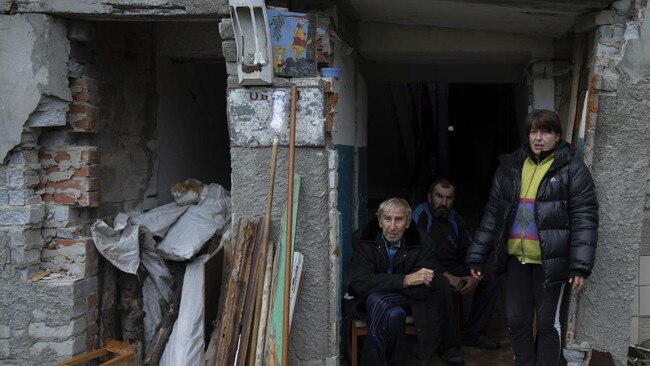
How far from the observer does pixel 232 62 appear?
3684 millimetres

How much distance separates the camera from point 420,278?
3756mm

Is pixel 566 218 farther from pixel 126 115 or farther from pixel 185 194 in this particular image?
pixel 126 115

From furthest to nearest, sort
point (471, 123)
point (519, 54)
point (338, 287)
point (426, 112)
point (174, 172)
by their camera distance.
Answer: point (471, 123) → point (426, 112) → point (174, 172) → point (519, 54) → point (338, 287)

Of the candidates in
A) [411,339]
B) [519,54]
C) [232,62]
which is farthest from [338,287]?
[519,54]

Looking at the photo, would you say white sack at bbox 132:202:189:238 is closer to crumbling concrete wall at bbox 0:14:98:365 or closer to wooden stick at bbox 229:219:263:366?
crumbling concrete wall at bbox 0:14:98:365

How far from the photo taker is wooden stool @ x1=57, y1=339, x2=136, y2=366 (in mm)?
3875

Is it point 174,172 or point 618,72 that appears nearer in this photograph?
point 618,72

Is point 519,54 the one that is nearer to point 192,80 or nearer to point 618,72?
point 618,72

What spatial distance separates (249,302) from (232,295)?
0.10 metres

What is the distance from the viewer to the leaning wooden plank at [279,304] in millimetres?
3479

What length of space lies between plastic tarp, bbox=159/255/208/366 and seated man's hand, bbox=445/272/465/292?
5.45 feet

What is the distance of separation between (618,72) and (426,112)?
15.6ft

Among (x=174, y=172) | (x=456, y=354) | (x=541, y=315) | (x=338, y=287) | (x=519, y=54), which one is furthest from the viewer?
(x=174, y=172)

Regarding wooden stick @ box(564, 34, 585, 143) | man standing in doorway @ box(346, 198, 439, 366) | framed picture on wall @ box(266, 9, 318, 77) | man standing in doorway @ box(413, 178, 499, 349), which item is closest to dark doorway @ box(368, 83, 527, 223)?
man standing in doorway @ box(413, 178, 499, 349)
